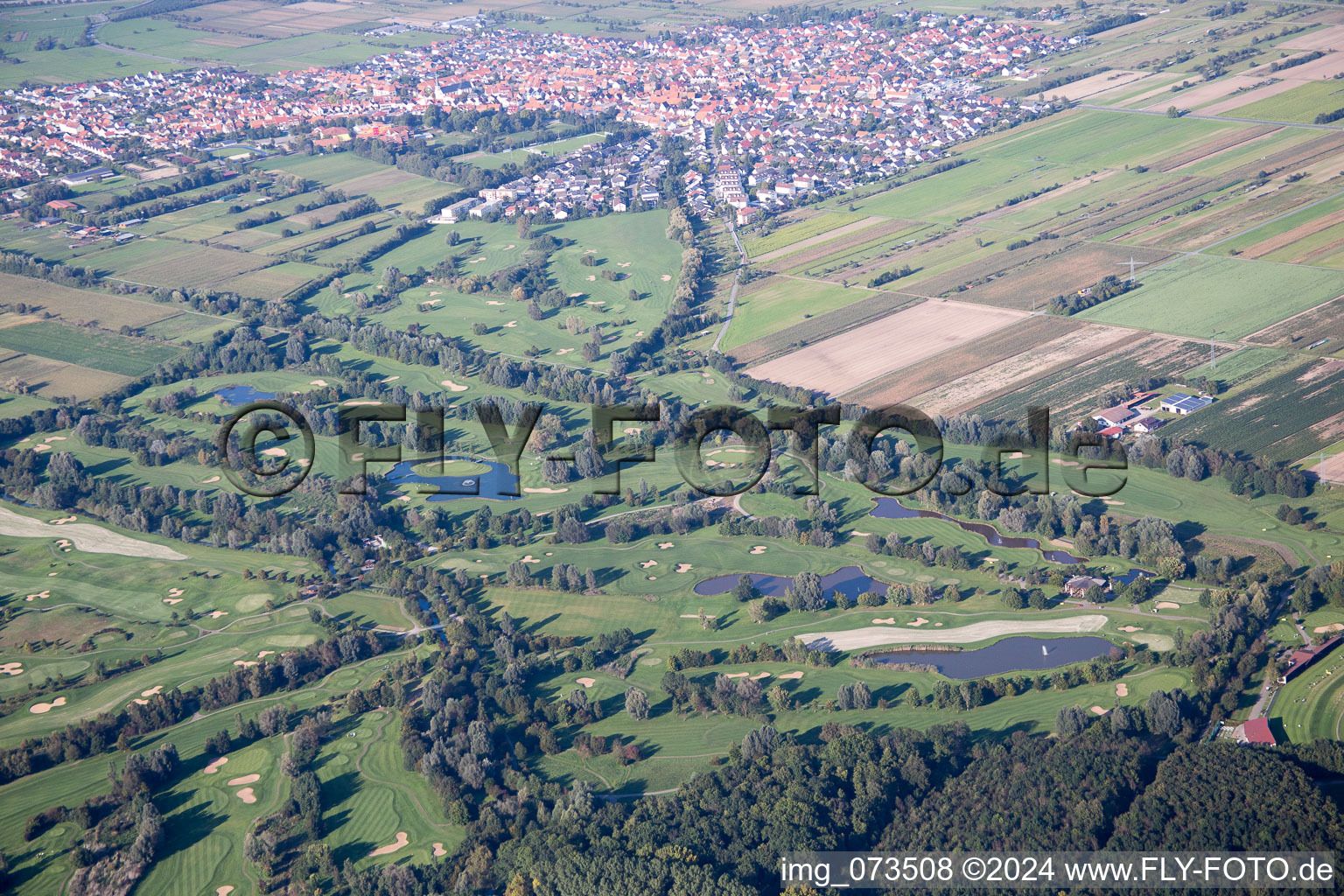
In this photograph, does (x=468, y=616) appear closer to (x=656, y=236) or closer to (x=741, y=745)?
(x=741, y=745)

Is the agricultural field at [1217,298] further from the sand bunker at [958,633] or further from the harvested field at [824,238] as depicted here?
the sand bunker at [958,633]

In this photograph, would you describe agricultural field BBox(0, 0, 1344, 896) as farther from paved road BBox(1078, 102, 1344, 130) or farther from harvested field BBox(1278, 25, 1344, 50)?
harvested field BBox(1278, 25, 1344, 50)

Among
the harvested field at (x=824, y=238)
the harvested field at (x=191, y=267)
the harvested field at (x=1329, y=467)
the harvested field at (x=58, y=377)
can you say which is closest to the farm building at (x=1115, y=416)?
the harvested field at (x=1329, y=467)

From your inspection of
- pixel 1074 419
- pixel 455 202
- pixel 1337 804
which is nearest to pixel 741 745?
pixel 1337 804

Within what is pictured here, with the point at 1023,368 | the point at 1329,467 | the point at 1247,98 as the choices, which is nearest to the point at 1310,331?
the point at 1329,467

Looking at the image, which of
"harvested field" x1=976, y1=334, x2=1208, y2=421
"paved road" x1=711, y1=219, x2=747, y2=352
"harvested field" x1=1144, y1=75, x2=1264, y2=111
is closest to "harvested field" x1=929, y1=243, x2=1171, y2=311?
"harvested field" x1=976, y1=334, x2=1208, y2=421

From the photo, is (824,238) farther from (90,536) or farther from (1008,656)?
(90,536)
